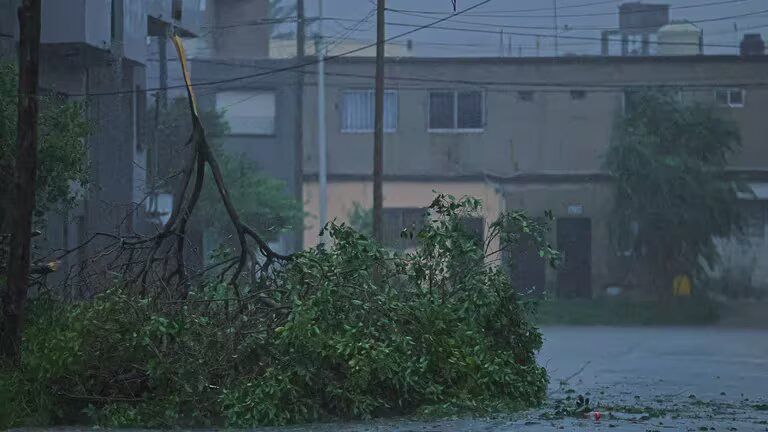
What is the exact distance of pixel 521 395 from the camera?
14.9 meters

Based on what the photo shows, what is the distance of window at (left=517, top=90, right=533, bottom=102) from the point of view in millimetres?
42184

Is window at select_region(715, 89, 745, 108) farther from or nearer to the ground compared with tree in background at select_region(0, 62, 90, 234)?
farther from the ground

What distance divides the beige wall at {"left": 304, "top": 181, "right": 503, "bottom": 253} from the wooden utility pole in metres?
28.8

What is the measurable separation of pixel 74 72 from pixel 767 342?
650 inches

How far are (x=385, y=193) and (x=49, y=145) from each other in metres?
26.3

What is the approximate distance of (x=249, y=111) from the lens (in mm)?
44312

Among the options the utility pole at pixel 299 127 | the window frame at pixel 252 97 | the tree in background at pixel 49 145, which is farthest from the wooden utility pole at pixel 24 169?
the window frame at pixel 252 97

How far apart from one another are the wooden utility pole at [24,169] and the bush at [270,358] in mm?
456

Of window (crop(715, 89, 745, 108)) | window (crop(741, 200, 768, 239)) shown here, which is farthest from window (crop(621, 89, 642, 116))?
window (crop(741, 200, 768, 239))

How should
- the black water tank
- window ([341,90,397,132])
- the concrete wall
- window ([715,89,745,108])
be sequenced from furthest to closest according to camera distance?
the black water tank
window ([341,90,397,132])
window ([715,89,745,108])
the concrete wall

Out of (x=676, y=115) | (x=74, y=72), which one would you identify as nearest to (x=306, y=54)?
(x=676, y=115)

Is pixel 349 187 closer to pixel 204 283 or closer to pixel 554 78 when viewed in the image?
pixel 554 78

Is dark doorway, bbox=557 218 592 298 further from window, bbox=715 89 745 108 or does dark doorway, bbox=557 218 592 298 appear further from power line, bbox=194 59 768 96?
window, bbox=715 89 745 108

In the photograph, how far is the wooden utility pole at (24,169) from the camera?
1322 centimetres
